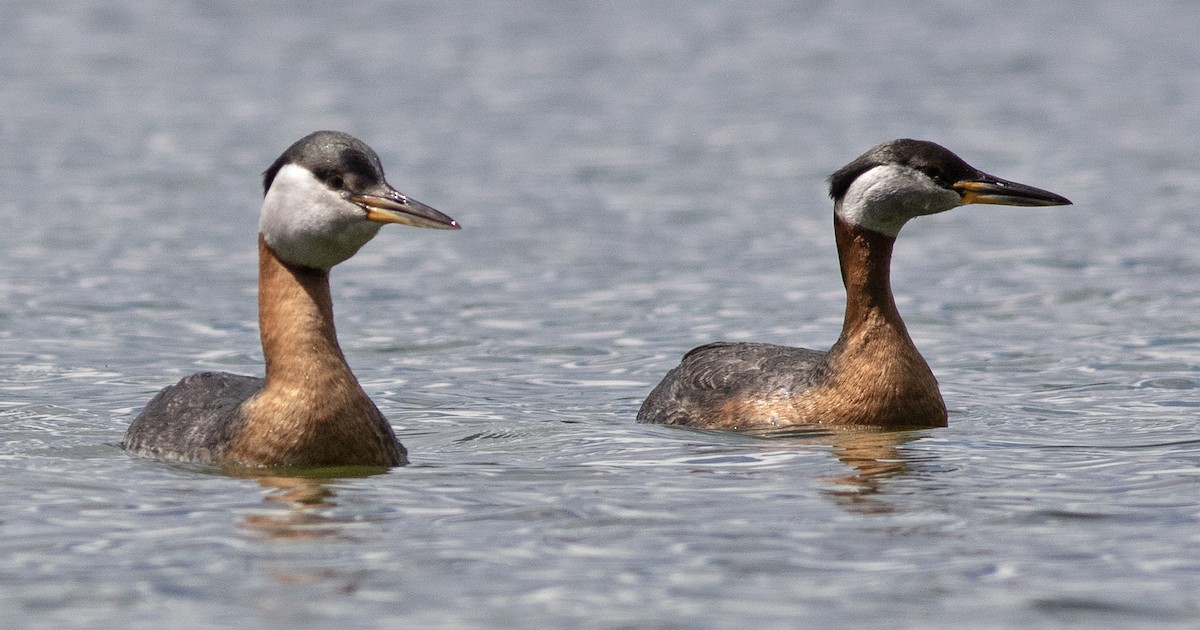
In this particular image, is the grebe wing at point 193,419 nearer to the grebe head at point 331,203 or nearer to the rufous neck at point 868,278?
the grebe head at point 331,203

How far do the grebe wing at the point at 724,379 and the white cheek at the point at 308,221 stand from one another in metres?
3.23

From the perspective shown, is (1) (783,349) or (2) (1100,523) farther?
(1) (783,349)

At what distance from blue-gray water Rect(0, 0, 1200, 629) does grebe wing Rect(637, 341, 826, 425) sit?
372 mm

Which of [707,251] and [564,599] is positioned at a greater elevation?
[707,251]

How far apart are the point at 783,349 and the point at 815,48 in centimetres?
2511

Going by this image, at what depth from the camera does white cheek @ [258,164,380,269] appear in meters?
10.5

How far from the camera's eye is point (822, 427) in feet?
41.4

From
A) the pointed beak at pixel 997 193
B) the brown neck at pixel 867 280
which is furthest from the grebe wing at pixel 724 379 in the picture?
the pointed beak at pixel 997 193

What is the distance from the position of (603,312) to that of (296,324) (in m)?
7.32

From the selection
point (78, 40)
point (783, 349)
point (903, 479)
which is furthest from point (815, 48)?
point (903, 479)

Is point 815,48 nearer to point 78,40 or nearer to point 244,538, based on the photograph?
point 78,40

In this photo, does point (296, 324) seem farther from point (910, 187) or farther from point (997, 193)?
point (997, 193)

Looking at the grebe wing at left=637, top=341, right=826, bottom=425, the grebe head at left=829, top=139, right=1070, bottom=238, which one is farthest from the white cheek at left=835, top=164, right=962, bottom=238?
the grebe wing at left=637, top=341, right=826, bottom=425

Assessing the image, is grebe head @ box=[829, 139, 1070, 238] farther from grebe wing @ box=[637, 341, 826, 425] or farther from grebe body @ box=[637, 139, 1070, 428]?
grebe wing @ box=[637, 341, 826, 425]
